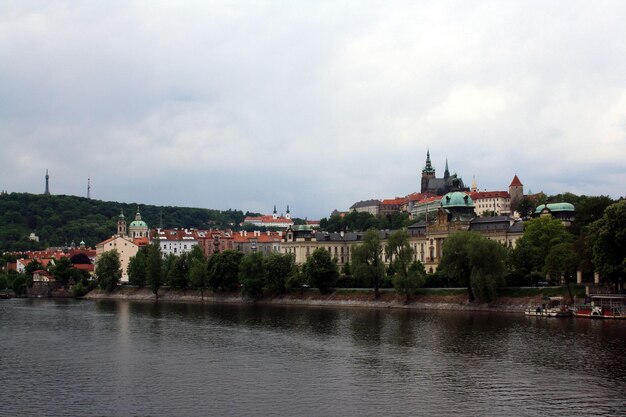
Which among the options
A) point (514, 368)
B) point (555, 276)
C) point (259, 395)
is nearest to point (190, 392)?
point (259, 395)

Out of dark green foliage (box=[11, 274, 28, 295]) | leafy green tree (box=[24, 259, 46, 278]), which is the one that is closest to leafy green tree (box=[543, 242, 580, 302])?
dark green foliage (box=[11, 274, 28, 295])

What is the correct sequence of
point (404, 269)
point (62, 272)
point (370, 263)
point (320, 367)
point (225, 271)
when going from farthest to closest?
point (62, 272), point (225, 271), point (370, 263), point (404, 269), point (320, 367)

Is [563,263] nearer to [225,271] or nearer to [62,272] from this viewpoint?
[225,271]

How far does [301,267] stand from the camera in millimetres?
130875

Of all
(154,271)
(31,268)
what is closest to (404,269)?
(154,271)

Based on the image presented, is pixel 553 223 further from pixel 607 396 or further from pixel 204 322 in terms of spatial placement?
pixel 607 396

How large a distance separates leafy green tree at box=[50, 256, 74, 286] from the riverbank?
19.8 meters

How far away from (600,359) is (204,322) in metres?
48.1

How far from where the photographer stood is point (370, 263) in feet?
383

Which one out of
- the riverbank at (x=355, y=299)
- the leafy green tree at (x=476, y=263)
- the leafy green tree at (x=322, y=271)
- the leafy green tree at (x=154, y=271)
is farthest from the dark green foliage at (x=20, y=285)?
the leafy green tree at (x=476, y=263)

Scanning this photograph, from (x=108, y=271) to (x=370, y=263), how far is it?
6305 cm

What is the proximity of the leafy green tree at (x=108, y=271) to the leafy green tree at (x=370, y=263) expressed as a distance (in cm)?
5990

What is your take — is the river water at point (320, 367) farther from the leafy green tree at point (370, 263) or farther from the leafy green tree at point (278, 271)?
the leafy green tree at point (278, 271)

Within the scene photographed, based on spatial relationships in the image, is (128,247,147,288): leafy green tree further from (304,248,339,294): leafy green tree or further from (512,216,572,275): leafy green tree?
(512,216,572,275): leafy green tree
